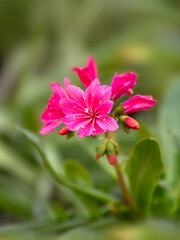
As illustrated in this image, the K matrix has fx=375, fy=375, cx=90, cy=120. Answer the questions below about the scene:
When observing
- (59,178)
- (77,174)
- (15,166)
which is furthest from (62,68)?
(59,178)

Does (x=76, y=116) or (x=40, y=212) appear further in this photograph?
(x=40, y=212)

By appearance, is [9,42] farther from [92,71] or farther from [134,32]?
[92,71]

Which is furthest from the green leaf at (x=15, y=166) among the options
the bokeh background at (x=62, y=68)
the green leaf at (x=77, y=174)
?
the green leaf at (x=77, y=174)

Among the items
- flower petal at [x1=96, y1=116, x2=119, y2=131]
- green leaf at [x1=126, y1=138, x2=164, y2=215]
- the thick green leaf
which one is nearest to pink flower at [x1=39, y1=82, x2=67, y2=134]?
flower petal at [x1=96, y1=116, x2=119, y2=131]

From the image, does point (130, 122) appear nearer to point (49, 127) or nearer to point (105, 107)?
point (105, 107)

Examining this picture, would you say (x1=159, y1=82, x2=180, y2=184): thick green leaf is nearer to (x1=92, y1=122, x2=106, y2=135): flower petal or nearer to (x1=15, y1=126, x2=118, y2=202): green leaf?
(x1=15, y1=126, x2=118, y2=202): green leaf

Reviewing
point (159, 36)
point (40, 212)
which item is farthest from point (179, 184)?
point (159, 36)
